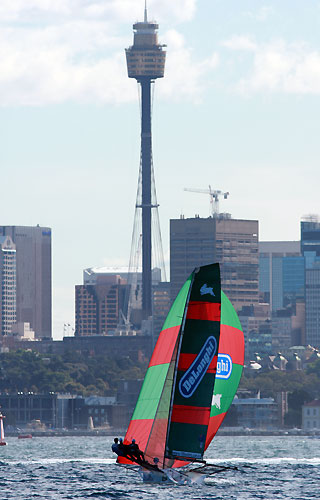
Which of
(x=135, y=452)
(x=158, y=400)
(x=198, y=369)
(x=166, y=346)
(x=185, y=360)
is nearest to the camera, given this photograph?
(x=135, y=452)

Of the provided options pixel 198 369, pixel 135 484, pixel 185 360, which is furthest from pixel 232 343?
pixel 185 360

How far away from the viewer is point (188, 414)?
8131 cm

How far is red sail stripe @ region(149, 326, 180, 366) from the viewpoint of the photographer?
3219 inches

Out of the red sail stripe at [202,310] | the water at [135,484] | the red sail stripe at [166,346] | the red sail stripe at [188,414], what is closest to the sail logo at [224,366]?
the water at [135,484]

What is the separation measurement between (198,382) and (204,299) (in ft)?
13.3

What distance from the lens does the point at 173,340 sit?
8181cm

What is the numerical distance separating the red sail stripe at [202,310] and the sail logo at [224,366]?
1393cm

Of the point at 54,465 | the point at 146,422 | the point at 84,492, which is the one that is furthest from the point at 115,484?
the point at 54,465

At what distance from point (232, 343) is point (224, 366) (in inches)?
67.7

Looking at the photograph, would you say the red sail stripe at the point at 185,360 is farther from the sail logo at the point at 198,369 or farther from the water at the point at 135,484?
the water at the point at 135,484

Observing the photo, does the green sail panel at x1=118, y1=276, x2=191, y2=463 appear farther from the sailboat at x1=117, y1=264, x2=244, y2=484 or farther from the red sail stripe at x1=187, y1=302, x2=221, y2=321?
the red sail stripe at x1=187, y1=302, x2=221, y2=321

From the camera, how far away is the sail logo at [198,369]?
80.6 meters

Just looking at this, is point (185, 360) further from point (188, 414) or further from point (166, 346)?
point (188, 414)

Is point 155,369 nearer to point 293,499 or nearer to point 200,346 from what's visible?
point 200,346
